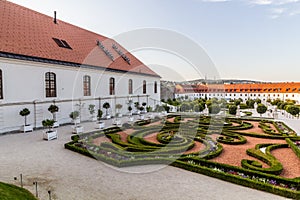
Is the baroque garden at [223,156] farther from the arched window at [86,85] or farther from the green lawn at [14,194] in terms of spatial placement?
the arched window at [86,85]

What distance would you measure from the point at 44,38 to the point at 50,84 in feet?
15.3

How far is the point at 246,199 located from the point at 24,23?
→ 21.3m

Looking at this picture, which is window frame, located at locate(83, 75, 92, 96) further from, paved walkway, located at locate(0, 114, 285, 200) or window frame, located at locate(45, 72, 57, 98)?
paved walkway, located at locate(0, 114, 285, 200)

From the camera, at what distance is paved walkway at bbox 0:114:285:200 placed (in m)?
6.50

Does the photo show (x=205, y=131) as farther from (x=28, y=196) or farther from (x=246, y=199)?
(x=28, y=196)

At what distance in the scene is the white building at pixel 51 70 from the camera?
49.7 feet

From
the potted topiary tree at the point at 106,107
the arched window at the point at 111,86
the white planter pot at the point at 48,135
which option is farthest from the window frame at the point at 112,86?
the white planter pot at the point at 48,135

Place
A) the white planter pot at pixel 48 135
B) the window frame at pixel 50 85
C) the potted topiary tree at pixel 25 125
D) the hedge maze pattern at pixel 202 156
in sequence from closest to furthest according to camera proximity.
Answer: the hedge maze pattern at pixel 202 156
the white planter pot at pixel 48 135
the potted topiary tree at pixel 25 125
the window frame at pixel 50 85

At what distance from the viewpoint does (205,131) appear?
54.7 ft

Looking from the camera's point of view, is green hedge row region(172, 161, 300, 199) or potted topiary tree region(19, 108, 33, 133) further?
potted topiary tree region(19, 108, 33, 133)

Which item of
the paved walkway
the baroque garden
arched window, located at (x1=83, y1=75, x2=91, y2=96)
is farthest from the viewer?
arched window, located at (x1=83, y1=75, x2=91, y2=96)

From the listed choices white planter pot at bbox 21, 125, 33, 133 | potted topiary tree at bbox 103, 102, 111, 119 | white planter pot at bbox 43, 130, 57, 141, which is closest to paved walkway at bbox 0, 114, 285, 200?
white planter pot at bbox 43, 130, 57, 141

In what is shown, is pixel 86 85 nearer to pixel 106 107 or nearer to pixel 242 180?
Answer: pixel 106 107

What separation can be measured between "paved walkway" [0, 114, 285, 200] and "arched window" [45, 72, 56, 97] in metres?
8.54
